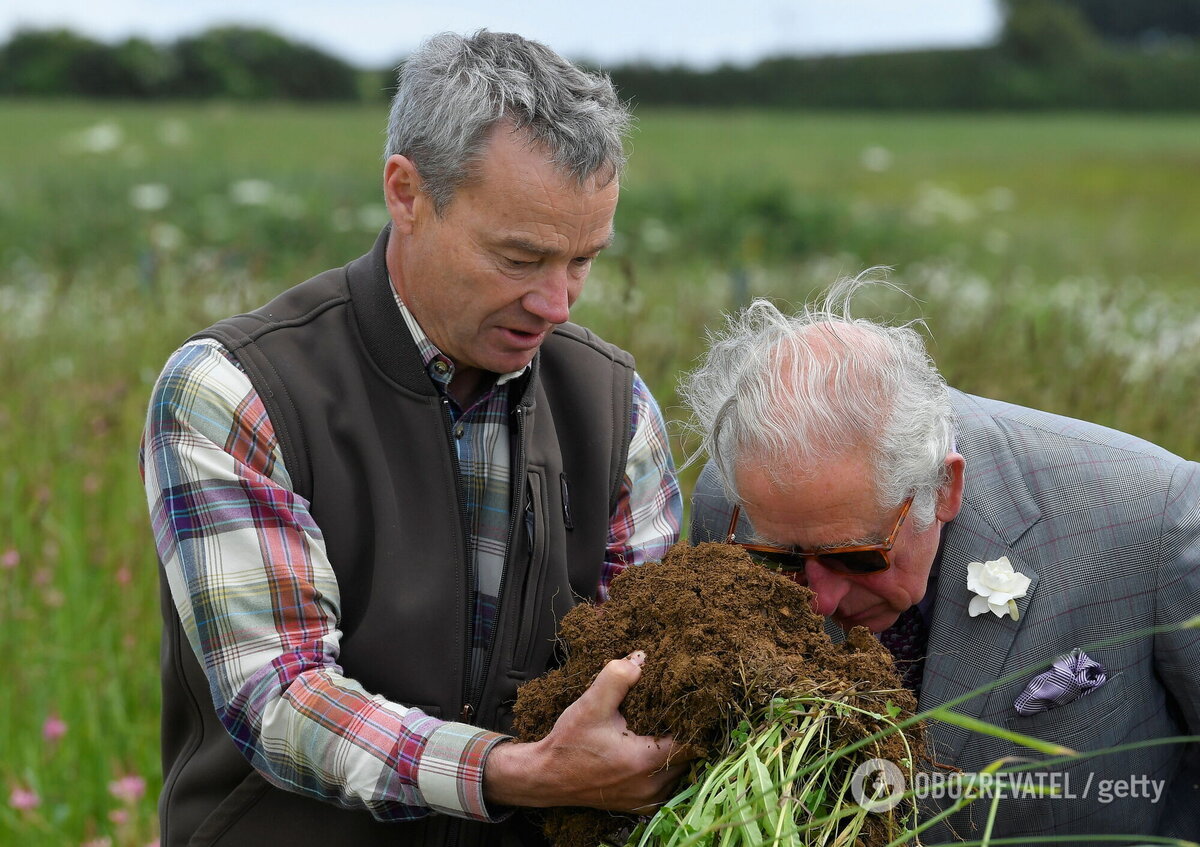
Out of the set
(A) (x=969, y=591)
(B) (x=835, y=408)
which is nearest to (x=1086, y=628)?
(A) (x=969, y=591)

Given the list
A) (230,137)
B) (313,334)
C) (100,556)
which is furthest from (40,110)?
(313,334)

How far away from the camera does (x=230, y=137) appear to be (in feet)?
86.6

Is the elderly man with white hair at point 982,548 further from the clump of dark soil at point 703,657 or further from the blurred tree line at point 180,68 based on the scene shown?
the blurred tree line at point 180,68

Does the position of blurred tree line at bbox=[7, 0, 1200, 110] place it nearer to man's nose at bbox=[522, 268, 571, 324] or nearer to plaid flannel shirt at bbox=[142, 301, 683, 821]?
man's nose at bbox=[522, 268, 571, 324]

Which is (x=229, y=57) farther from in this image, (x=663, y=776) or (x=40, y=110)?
(x=663, y=776)

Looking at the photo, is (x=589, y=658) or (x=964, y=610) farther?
(x=964, y=610)

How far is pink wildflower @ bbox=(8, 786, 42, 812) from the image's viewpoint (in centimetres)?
327

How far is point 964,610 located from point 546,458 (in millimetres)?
963

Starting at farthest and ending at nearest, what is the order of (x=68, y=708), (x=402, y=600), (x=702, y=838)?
(x=68, y=708) < (x=402, y=600) < (x=702, y=838)

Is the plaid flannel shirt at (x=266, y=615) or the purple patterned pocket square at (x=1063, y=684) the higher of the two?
the plaid flannel shirt at (x=266, y=615)

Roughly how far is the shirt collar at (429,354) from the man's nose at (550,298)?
148 mm

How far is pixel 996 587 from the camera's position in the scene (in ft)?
8.21

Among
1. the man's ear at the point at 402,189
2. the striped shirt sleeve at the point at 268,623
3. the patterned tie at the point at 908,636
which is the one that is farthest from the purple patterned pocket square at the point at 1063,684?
the man's ear at the point at 402,189

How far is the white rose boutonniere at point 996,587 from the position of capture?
98.3 inches
